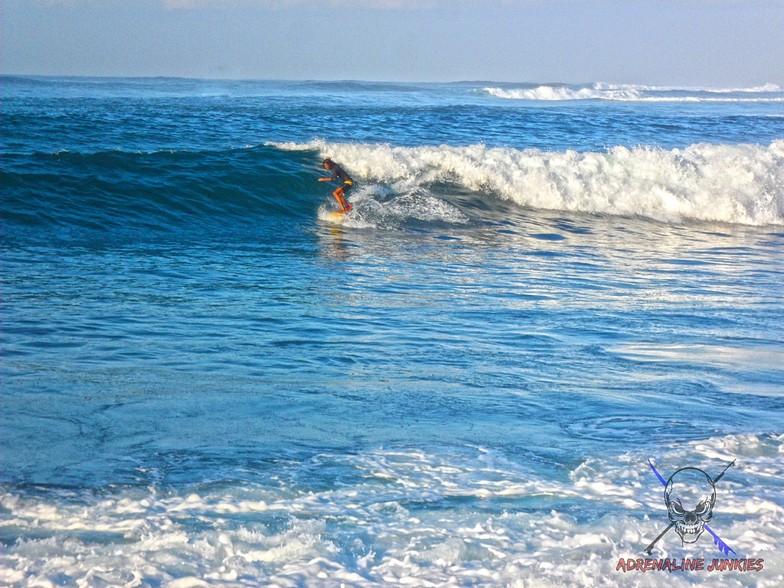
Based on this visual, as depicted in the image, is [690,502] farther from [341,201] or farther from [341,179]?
[341,179]

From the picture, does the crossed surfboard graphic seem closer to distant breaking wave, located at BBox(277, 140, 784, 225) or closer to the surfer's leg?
the surfer's leg

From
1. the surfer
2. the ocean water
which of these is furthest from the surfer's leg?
the ocean water

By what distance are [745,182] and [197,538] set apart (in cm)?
1733

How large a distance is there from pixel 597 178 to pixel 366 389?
13.5 metres

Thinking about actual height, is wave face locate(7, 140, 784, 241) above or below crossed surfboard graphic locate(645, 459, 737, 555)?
above

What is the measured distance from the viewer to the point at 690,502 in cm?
412

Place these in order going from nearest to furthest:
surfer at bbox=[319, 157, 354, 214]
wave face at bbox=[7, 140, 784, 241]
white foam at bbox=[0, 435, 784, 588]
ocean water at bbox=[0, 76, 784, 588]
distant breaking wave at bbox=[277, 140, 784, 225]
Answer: white foam at bbox=[0, 435, 784, 588]
ocean water at bbox=[0, 76, 784, 588]
wave face at bbox=[7, 140, 784, 241]
surfer at bbox=[319, 157, 354, 214]
distant breaking wave at bbox=[277, 140, 784, 225]

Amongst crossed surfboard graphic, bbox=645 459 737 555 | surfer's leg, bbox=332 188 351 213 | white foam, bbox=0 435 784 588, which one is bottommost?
white foam, bbox=0 435 784 588

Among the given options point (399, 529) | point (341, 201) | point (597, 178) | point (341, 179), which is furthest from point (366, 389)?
point (597, 178)

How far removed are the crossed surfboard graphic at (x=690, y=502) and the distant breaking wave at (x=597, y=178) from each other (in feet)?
42.2

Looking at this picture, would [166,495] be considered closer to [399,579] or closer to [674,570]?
[399,579]

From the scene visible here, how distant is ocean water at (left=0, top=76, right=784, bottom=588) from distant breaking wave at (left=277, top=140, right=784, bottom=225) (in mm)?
1541

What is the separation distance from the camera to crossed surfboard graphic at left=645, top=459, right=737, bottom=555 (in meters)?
3.75

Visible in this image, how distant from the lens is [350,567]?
343cm
